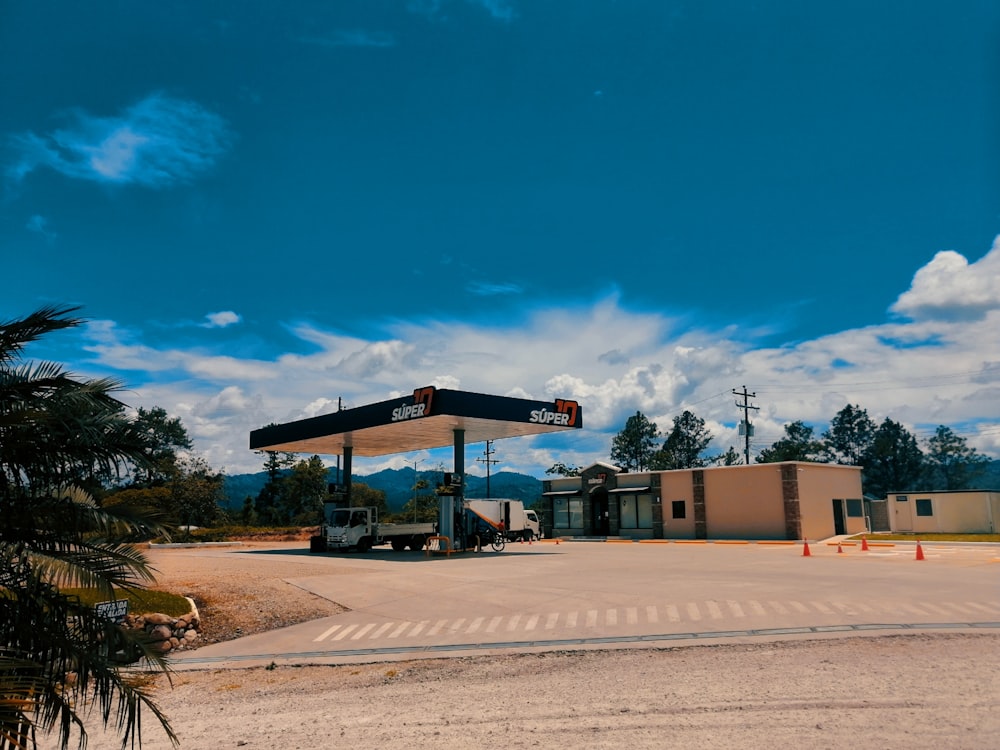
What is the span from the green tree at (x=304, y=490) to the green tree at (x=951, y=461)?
91702 mm

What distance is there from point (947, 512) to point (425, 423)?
3105 centimetres

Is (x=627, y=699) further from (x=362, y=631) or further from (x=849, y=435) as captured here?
(x=849, y=435)

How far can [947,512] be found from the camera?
140ft

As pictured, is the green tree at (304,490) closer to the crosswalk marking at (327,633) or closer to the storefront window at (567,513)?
the storefront window at (567,513)

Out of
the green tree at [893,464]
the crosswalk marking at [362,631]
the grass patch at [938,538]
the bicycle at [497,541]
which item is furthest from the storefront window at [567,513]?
the green tree at [893,464]

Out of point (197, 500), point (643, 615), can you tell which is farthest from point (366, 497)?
point (643, 615)

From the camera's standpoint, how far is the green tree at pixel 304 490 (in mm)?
80250

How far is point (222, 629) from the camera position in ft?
51.5

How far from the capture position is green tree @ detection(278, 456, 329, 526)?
80.2 meters

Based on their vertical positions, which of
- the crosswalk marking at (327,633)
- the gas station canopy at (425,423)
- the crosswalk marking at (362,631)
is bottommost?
the crosswalk marking at (327,633)

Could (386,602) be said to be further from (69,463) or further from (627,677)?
(69,463)

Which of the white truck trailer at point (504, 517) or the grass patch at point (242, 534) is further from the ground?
the white truck trailer at point (504, 517)

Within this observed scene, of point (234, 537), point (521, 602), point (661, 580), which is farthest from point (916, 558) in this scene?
point (234, 537)

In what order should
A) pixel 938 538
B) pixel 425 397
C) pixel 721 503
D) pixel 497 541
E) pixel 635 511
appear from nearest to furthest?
pixel 425 397
pixel 497 541
pixel 938 538
pixel 721 503
pixel 635 511
